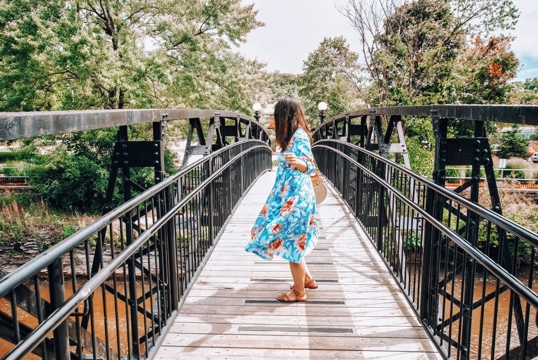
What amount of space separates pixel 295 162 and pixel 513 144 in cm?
2702

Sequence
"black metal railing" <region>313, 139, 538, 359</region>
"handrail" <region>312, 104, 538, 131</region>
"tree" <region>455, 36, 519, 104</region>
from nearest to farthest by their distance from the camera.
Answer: "black metal railing" <region>313, 139, 538, 359</region>, "handrail" <region>312, 104, 538, 131</region>, "tree" <region>455, 36, 519, 104</region>

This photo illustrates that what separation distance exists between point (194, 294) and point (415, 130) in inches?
715

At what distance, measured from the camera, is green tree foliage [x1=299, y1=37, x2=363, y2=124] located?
Answer: 31.4 metres

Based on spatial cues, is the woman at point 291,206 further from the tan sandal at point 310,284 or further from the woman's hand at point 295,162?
the tan sandal at point 310,284

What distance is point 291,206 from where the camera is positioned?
11.2ft

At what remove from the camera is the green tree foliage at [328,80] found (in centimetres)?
3143

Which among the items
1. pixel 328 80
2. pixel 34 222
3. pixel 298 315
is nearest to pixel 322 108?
pixel 298 315

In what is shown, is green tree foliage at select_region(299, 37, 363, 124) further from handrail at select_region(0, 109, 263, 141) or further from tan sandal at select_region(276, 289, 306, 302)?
handrail at select_region(0, 109, 263, 141)

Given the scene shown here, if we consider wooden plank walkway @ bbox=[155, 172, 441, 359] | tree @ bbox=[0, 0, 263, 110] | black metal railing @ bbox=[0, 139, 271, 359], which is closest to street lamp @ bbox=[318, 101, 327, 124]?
tree @ bbox=[0, 0, 263, 110]

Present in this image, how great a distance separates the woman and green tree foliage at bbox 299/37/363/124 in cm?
2705

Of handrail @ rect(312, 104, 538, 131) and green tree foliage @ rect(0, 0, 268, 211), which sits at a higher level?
green tree foliage @ rect(0, 0, 268, 211)

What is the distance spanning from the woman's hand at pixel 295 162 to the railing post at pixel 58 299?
2.13 metres

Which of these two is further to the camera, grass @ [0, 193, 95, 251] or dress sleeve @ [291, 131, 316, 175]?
grass @ [0, 193, 95, 251]

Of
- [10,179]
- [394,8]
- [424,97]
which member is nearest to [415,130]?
[424,97]
